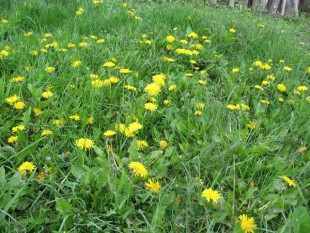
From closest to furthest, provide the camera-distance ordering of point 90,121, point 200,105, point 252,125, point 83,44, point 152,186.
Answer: point 152,186 → point 90,121 → point 252,125 → point 200,105 → point 83,44

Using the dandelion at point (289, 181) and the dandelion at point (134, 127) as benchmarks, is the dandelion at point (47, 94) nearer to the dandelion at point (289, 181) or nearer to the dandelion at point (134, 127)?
the dandelion at point (134, 127)

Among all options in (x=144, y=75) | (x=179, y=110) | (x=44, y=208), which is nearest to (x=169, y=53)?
(x=144, y=75)

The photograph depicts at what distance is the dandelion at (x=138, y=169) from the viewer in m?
1.62

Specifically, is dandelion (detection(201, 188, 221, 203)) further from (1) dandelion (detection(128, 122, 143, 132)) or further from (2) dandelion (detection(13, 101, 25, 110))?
(2) dandelion (detection(13, 101, 25, 110))

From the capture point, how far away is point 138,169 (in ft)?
5.34

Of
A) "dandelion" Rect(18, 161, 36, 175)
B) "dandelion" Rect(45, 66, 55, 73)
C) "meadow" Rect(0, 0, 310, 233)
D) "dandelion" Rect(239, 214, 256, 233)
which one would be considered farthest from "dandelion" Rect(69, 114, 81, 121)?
"dandelion" Rect(239, 214, 256, 233)

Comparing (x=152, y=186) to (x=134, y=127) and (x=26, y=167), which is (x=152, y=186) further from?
(x=26, y=167)

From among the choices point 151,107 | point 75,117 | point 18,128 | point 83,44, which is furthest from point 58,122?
point 83,44

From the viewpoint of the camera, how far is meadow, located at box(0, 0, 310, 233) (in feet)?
5.03

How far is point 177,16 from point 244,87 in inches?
56.0

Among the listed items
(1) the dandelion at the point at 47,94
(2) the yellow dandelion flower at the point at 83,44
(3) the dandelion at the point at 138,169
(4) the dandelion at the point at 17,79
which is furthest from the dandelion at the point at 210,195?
(2) the yellow dandelion flower at the point at 83,44

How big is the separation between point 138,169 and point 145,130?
51 centimetres

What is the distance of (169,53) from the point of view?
10.1 ft

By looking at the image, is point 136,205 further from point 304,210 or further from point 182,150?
point 304,210
